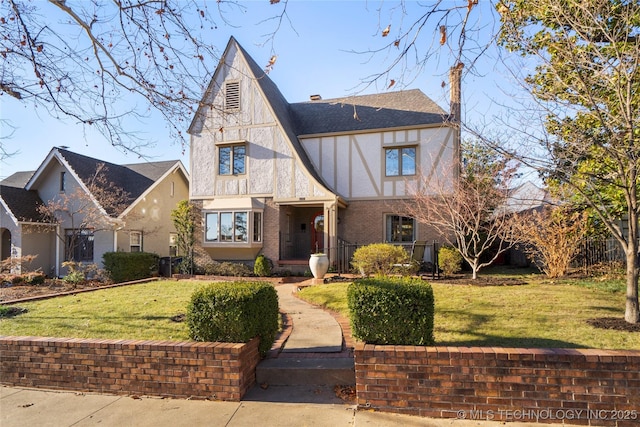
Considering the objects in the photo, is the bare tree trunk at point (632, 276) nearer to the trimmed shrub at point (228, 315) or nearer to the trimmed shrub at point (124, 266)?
the trimmed shrub at point (228, 315)

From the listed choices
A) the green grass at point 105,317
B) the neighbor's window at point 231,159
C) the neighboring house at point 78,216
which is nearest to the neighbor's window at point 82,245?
the neighboring house at point 78,216

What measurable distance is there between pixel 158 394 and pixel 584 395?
4670 mm

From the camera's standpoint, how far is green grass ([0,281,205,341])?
19.5 feet

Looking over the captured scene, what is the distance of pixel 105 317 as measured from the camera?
6973mm

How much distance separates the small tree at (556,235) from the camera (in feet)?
37.0

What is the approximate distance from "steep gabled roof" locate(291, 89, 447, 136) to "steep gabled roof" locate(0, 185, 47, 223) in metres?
13.4

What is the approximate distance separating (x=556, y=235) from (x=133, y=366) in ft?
39.5

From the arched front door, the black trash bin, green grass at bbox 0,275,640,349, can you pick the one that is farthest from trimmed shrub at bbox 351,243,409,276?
the black trash bin

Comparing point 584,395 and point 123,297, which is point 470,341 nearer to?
point 584,395

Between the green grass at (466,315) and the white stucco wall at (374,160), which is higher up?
the white stucco wall at (374,160)

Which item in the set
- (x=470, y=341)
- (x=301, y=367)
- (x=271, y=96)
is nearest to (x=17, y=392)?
(x=301, y=367)

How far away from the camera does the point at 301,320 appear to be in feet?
23.2

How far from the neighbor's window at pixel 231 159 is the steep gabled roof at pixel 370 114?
3.20m

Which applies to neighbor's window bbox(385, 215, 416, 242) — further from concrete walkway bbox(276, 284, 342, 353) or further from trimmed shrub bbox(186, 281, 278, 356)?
trimmed shrub bbox(186, 281, 278, 356)
